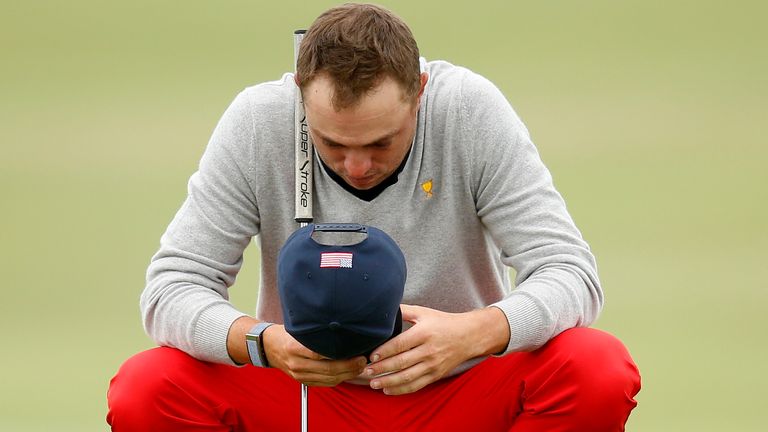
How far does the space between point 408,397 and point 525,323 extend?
0.97 ft

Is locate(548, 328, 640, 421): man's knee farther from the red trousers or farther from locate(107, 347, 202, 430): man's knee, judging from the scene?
locate(107, 347, 202, 430): man's knee

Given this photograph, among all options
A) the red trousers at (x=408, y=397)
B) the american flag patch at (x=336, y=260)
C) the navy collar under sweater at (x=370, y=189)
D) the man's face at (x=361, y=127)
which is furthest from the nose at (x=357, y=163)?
the red trousers at (x=408, y=397)

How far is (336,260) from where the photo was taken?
176 centimetres

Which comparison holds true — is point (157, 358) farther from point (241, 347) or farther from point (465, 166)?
point (465, 166)

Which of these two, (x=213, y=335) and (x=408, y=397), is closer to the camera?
(x=213, y=335)

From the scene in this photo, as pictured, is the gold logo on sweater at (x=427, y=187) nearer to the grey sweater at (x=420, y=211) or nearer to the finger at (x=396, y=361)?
the grey sweater at (x=420, y=211)

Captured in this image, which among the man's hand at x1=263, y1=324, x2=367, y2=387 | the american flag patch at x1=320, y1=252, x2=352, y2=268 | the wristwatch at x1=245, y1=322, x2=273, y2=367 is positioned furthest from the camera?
the wristwatch at x1=245, y1=322, x2=273, y2=367

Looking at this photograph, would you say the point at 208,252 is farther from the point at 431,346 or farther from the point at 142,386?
the point at 431,346

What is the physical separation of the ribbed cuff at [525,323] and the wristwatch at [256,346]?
0.36 metres

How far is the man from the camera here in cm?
192

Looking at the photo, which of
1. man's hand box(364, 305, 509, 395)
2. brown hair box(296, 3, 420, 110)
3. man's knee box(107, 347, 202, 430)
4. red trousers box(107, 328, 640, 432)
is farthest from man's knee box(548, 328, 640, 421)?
man's knee box(107, 347, 202, 430)

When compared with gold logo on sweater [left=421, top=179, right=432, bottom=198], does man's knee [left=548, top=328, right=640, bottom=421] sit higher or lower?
lower

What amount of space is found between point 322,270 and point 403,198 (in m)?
0.41

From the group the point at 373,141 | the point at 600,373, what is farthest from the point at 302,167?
the point at 600,373
